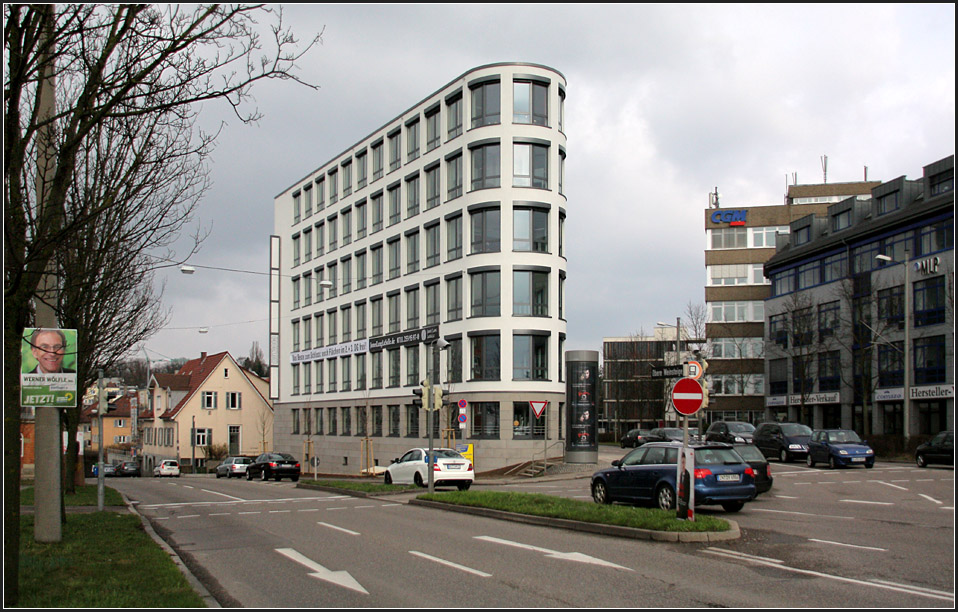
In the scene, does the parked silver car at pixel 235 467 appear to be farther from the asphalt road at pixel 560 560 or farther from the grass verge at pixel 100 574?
the grass verge at pixel 100 574

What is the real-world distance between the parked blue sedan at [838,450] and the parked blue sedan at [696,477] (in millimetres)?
17616

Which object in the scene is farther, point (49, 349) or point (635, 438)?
point (635, 438)

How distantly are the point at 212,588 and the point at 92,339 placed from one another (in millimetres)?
12343

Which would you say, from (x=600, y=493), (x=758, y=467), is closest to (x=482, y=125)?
(x=758, y=467)

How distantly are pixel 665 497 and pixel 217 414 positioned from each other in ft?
233

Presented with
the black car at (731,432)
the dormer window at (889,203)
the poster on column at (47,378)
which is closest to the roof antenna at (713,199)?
the dormer window at (889,203)

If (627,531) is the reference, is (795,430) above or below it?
below

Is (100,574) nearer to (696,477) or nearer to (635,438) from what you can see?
(696,477)

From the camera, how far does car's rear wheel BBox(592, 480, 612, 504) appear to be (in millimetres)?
19970

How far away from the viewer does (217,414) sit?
3265 inches

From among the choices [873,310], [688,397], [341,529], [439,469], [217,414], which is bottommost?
[217,414]

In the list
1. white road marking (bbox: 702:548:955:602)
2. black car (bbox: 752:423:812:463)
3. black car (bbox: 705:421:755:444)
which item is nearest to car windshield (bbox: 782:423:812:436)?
black car (bbox: 752:423:812:463)

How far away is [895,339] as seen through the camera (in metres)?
54.2

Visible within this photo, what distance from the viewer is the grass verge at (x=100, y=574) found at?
8898 mm
